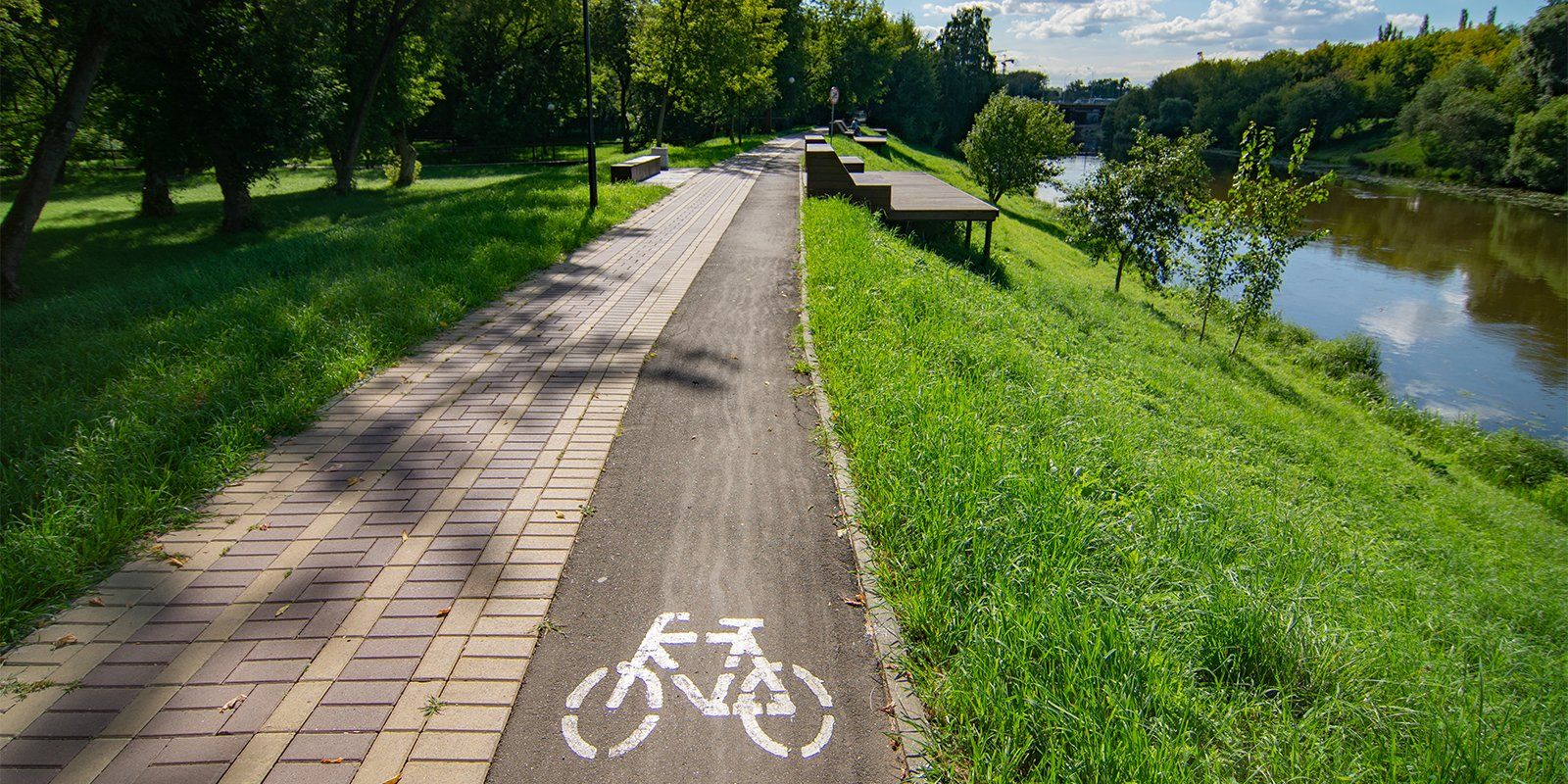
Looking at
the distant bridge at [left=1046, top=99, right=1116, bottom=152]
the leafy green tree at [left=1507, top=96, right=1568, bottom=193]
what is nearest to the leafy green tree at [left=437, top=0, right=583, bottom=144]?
the leafy green tree at [left=1507, top=96, right=1568, bottom=193]

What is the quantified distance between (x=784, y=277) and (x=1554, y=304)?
104 feet

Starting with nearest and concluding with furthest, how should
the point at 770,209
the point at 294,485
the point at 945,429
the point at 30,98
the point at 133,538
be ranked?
the point at 133,538, the point at 294,485, the point at 945,429, the point at 770,209, the point at 30,98

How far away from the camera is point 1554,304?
27.2 m

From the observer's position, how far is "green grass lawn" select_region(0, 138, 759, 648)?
4316 millimetres

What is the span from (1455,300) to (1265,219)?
55.0 ft

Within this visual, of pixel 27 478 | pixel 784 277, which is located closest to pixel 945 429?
pixel 27 478

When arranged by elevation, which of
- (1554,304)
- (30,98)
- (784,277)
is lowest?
(1554,304)

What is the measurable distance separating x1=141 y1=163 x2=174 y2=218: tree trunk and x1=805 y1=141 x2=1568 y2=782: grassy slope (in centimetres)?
2188

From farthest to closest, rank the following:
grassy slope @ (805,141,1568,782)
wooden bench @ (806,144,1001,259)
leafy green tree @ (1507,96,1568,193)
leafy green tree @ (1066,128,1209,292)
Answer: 1. leafy green tree @ (1507,96,1568,193)
2. leafy green tree @ (1066,128,1209,292)
3. wooden bench @ (806,144,1001,259)
4. grassy slope @ (805,141,1568,782)

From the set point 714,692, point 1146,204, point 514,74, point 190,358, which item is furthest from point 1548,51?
point 190,358

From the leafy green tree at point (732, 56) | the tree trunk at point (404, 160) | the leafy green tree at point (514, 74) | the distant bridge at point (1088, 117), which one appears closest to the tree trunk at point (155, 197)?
the tree trunk at point (404, 160)

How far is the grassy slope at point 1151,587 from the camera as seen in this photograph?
288 centimetres

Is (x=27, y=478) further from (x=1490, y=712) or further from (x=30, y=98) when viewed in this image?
(x=30, y=98)

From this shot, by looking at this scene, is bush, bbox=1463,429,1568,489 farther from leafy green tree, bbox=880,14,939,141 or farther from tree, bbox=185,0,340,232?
leafy green tree, bbox=880,14,939,141
